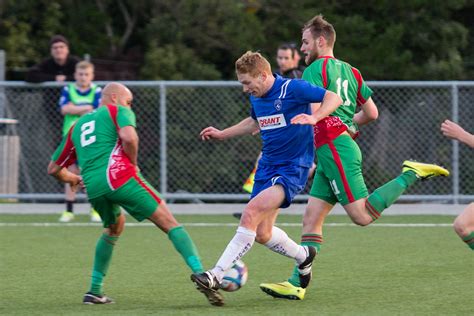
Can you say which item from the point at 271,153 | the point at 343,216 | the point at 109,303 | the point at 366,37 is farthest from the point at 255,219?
the point at 366,37

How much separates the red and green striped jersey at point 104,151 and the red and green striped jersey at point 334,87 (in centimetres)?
137

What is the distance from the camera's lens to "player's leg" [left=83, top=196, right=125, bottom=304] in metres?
8.05

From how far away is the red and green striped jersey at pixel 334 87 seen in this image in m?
8.33

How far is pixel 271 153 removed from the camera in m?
8.07

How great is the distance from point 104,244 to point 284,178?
1359 millimetres

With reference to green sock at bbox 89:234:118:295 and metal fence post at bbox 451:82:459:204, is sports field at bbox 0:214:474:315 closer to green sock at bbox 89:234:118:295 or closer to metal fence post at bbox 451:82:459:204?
green sock at bbox 89:234:118:295

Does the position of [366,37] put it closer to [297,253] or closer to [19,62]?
[19,62]

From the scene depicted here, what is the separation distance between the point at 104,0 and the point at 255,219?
12180 millimetres

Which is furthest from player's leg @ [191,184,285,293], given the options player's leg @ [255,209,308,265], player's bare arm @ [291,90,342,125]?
player's bare arm @ [291,90,342,125]

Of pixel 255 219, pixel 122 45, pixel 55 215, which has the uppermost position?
pixel 122 45

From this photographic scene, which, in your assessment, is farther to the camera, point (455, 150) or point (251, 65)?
point (455, 150)

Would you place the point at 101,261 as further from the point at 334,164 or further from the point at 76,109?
the point at 76,109

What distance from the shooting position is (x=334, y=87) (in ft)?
27.4

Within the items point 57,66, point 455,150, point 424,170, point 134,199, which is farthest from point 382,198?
point 57,66
